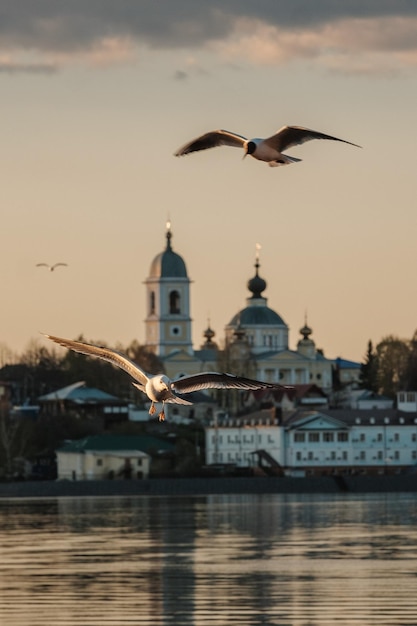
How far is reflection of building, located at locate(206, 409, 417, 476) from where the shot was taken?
5659 inches

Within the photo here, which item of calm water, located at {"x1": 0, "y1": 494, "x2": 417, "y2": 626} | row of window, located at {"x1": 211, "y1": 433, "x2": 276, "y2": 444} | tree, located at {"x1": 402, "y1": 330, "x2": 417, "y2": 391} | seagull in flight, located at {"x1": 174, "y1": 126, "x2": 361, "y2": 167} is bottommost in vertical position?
calm water, located at {"x1": 0, "y1": 494, "x2": 417, "y2": 626}

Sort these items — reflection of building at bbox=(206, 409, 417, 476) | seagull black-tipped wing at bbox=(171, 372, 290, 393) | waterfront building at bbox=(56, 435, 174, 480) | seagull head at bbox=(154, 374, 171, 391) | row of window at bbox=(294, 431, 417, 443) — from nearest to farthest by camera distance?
seagull black-tipped wing at bbox=(171, 372, 290, 393) < seagull head at bbox=(154, 374, 171, 391) < waterfront building at bbox=(56, 435, 174, 480) < reflection of building at bbox=(206, 409, 417, 476) < row of window at bbox=(294, 431, 417, 443)

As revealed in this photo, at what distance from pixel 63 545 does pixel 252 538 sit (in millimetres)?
Result: 6689

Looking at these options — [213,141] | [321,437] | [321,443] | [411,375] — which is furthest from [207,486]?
[213,141]

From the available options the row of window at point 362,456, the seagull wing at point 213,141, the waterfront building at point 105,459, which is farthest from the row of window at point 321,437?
the seagull wing at point 213,141

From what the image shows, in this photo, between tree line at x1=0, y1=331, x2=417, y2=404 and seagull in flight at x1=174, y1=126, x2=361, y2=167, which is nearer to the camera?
seagull in flight at x1=174, y1=126, x2=361, y2=167

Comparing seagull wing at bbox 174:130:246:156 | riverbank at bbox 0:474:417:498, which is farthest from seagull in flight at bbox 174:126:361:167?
riverbank at bbox 0:474:417:498

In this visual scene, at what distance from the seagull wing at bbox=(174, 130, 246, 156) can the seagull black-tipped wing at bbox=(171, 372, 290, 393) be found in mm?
3970

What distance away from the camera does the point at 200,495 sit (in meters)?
135

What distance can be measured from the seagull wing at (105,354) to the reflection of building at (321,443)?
104 metres

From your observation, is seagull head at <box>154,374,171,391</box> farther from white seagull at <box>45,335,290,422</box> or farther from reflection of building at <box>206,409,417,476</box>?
reflection of building at <box>206,409,417,476</box>

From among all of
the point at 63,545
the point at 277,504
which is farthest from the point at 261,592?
the point at 277,504

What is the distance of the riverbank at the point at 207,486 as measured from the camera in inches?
5281

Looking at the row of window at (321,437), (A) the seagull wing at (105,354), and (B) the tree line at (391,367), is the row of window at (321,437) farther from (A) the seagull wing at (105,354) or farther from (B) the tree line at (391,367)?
(A) the seagull wing at (105,354)
